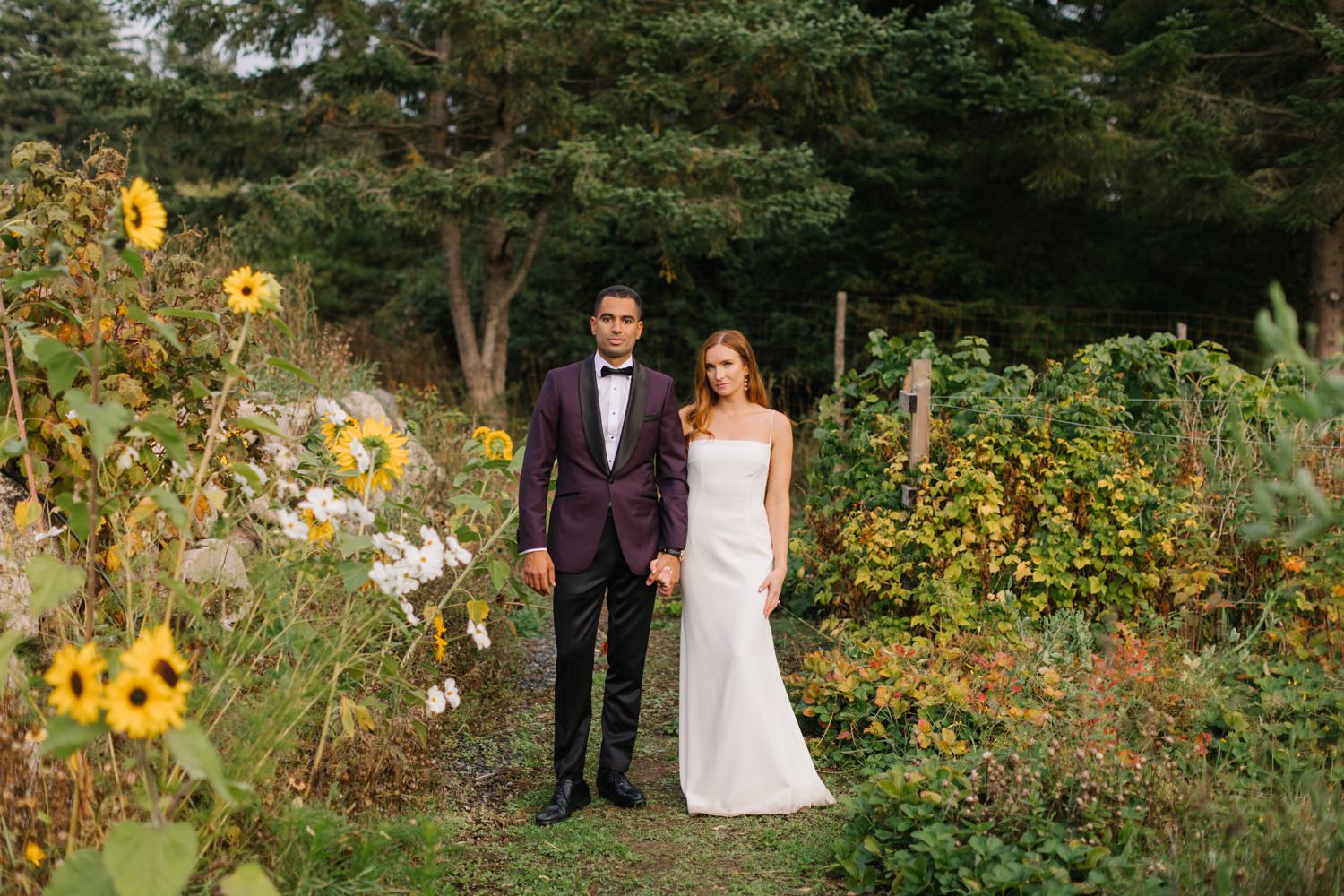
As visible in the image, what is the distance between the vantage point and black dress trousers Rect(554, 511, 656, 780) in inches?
136

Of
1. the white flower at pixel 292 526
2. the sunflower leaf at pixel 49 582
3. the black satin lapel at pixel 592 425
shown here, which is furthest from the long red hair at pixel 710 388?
the sunflower leaf at pixel 49 582

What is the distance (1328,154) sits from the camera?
1004 cm

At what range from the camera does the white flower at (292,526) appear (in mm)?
2484

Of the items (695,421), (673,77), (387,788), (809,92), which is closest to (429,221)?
(673,77)

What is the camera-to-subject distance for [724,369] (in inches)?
147

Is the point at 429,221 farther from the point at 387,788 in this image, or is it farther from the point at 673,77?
the point at 387,788

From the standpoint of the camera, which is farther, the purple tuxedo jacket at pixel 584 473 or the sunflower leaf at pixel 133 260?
the purple tuxedo jacket at pixel 584 473

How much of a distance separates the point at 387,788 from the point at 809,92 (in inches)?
348

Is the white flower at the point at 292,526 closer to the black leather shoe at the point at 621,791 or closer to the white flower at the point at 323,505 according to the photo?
the white flower at the point at 323,505

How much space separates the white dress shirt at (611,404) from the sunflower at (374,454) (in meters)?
0.64

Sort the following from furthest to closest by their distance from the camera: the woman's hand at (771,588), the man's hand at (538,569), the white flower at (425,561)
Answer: the woman's hand at (771,588) → the man's hand at (538,569) → the white flower at (425,561)

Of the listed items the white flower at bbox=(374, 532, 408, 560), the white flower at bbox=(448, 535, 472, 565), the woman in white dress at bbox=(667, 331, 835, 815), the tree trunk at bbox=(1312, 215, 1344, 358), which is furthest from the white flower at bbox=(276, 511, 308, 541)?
the tree trunk at bbox=(1312, 215, 1344, 358)

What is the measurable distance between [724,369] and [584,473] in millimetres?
659

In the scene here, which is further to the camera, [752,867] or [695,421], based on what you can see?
[695,421]
